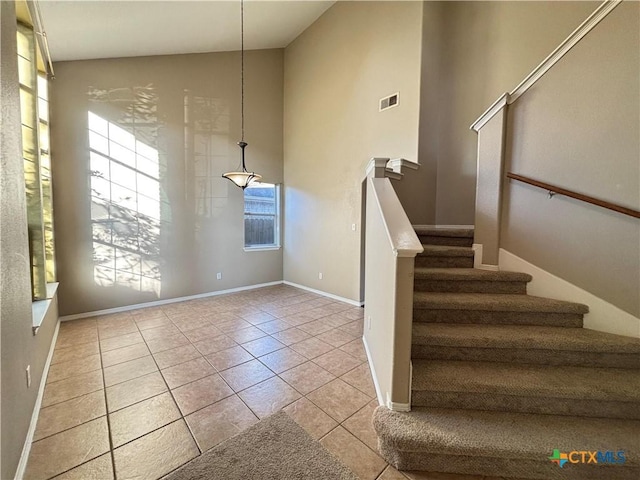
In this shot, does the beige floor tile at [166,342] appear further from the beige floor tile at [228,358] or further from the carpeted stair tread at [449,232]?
the carpeted stair tread at [449,232]

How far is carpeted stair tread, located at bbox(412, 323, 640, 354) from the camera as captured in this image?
1.83 m

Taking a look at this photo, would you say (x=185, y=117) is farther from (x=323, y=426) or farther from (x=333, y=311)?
(x=323, y=426)

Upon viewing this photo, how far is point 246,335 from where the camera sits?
10.9 feet

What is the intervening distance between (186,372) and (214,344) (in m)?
0.57

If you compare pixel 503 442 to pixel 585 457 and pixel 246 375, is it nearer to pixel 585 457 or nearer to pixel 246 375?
pixel 585 457

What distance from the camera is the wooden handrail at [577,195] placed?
188 centimetres

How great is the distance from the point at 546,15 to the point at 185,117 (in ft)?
17.3

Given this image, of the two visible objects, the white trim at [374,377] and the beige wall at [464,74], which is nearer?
the white trim at [374,377]

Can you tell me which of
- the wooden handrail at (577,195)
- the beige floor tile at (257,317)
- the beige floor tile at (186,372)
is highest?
the wooden handrail at (577,195)

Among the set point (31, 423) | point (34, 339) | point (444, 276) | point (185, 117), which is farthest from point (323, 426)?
point (185, 117)

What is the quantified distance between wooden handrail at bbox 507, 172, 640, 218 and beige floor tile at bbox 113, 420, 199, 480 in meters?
3.26

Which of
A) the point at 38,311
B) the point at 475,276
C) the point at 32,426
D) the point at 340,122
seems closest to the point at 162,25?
the point at 340,122

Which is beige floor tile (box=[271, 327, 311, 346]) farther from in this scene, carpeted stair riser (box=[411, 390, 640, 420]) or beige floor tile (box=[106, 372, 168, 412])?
carpeted stair riser (box=[411, 390, 640, 420])

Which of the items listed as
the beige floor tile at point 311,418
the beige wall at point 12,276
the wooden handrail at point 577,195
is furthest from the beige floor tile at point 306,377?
the wooden handrail at point 577,195
